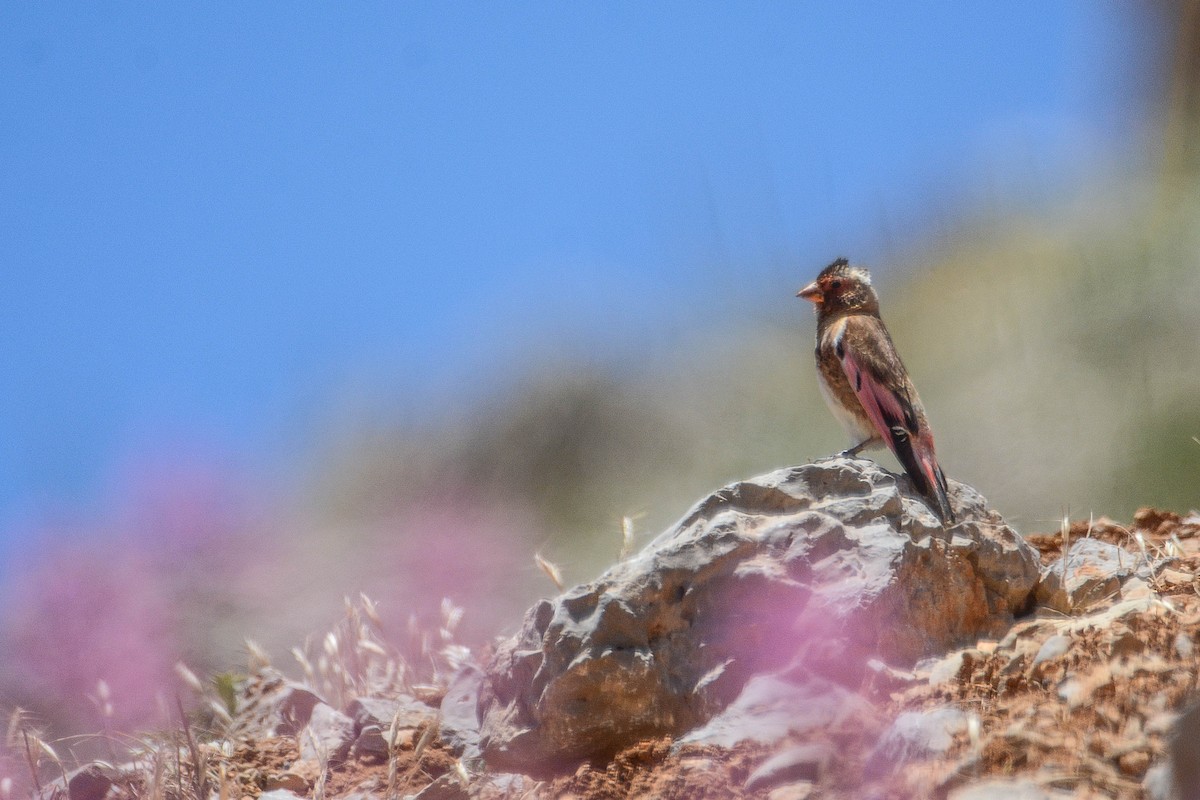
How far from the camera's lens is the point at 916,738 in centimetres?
296

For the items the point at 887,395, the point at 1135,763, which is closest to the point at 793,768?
the point at 1135,763

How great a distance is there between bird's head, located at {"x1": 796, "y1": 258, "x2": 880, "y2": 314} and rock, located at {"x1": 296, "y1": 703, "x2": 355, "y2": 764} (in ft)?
9.24

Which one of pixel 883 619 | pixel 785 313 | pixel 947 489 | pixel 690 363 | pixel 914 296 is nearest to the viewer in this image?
pixel 883 619

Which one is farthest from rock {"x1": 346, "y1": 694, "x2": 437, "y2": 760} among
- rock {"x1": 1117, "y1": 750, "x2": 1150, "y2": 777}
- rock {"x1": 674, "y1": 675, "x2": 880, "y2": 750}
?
rock {"x1": 1117, "y1": 750, "x2": 1150, "y2": 777}

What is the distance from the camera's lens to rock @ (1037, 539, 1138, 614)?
4.11m

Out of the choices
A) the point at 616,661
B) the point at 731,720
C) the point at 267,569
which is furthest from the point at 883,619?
the point at 267,569

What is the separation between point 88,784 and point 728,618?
2.20 metres

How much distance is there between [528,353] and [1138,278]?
16.9 feet

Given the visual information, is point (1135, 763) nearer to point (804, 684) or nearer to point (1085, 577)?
point (804, 684)

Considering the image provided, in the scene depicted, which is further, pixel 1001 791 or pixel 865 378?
pixel 865 378

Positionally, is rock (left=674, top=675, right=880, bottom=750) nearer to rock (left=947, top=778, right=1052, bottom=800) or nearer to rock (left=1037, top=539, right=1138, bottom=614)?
rock (left=947, top=778, right=1052, bottom=800)

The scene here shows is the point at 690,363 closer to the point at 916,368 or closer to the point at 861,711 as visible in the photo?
the point at 916,368

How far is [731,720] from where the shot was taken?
3395mm

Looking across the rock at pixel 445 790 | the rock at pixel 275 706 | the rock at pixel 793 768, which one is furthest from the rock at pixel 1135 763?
the rock at pixel 275 706
